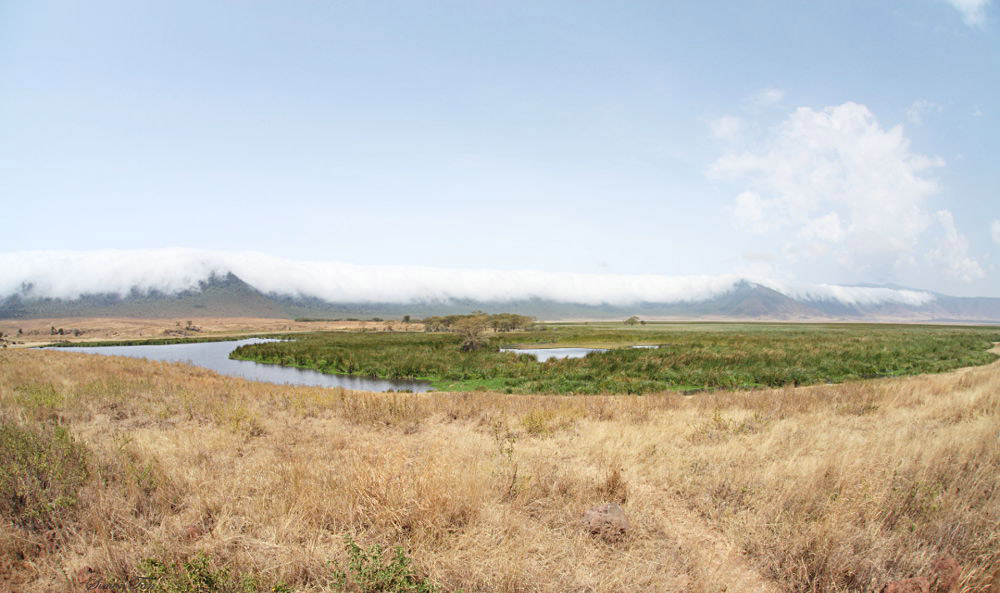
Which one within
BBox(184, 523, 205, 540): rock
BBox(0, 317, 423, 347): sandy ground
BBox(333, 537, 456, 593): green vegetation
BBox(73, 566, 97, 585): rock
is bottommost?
BBox(0, 317, 423, 347): sandy ground

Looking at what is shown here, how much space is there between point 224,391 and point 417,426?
8129 mm

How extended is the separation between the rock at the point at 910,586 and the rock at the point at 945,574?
123mm

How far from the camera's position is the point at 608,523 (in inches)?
184

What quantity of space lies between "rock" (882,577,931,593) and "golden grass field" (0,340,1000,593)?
0.59ft

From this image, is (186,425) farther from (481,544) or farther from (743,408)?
(743,408)

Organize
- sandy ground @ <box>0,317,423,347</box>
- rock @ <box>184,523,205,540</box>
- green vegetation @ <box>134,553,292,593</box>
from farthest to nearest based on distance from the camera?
1. sandy ground @ <box>0,317,423,347</box>
2. rock @ <box>184,523,205,540</box>
3. green vegetation @ <box>134,553,292,593</box>

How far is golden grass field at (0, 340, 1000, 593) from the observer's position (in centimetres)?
389

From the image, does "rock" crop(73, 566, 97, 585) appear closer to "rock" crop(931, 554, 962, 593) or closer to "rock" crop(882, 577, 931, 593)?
"rock" crop(882, 577, 931, 593)

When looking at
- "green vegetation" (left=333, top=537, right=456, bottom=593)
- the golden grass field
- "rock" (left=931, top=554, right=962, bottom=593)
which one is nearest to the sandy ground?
the golden grass field

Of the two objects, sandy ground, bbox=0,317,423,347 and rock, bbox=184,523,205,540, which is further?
sandy ground, bbox=0,317,423,347

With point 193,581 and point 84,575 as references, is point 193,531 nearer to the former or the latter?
point 84,575

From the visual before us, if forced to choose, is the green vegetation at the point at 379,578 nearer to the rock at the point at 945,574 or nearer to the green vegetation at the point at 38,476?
the green vegetation at the point at 38,476

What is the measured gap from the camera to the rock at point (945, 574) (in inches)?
147

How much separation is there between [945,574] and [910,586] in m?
0.52
